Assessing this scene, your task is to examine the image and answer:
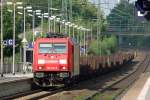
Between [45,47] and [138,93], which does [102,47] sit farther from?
[138,93]

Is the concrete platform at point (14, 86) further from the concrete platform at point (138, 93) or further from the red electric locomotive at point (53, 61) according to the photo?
the concrete platform at point (138, 93)

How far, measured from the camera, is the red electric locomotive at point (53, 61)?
117ft

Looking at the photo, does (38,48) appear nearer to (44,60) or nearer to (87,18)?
(44,60)

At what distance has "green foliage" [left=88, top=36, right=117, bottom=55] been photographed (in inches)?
4163

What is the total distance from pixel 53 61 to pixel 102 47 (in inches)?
3101

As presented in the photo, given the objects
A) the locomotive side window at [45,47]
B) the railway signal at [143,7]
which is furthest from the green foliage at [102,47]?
the railway signal at [143,7]

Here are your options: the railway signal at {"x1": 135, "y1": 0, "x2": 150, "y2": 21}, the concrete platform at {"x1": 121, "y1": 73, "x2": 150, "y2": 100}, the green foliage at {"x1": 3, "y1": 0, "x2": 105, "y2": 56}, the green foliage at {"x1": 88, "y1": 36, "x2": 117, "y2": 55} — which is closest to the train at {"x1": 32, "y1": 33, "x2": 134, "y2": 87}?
the concrete platform at {"x1": 121, "y1": 73, "x2": 150, "y2": 100}

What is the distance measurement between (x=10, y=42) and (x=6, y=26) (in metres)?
21.3

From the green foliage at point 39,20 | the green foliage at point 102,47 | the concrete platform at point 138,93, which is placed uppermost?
the green foliage at point 39,20

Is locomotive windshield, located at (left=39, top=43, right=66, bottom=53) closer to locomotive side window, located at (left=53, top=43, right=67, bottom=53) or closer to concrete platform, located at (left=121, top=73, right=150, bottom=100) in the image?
locomotive side window, located at (left=53, top=43, right=67, bottom=53)

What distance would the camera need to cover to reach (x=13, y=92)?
106 feet

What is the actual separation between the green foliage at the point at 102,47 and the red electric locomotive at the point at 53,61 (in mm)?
66926

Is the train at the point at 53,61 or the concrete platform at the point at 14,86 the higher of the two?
the train at the point at 53,61

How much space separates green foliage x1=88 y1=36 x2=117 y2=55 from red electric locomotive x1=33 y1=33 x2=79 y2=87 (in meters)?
66.9
